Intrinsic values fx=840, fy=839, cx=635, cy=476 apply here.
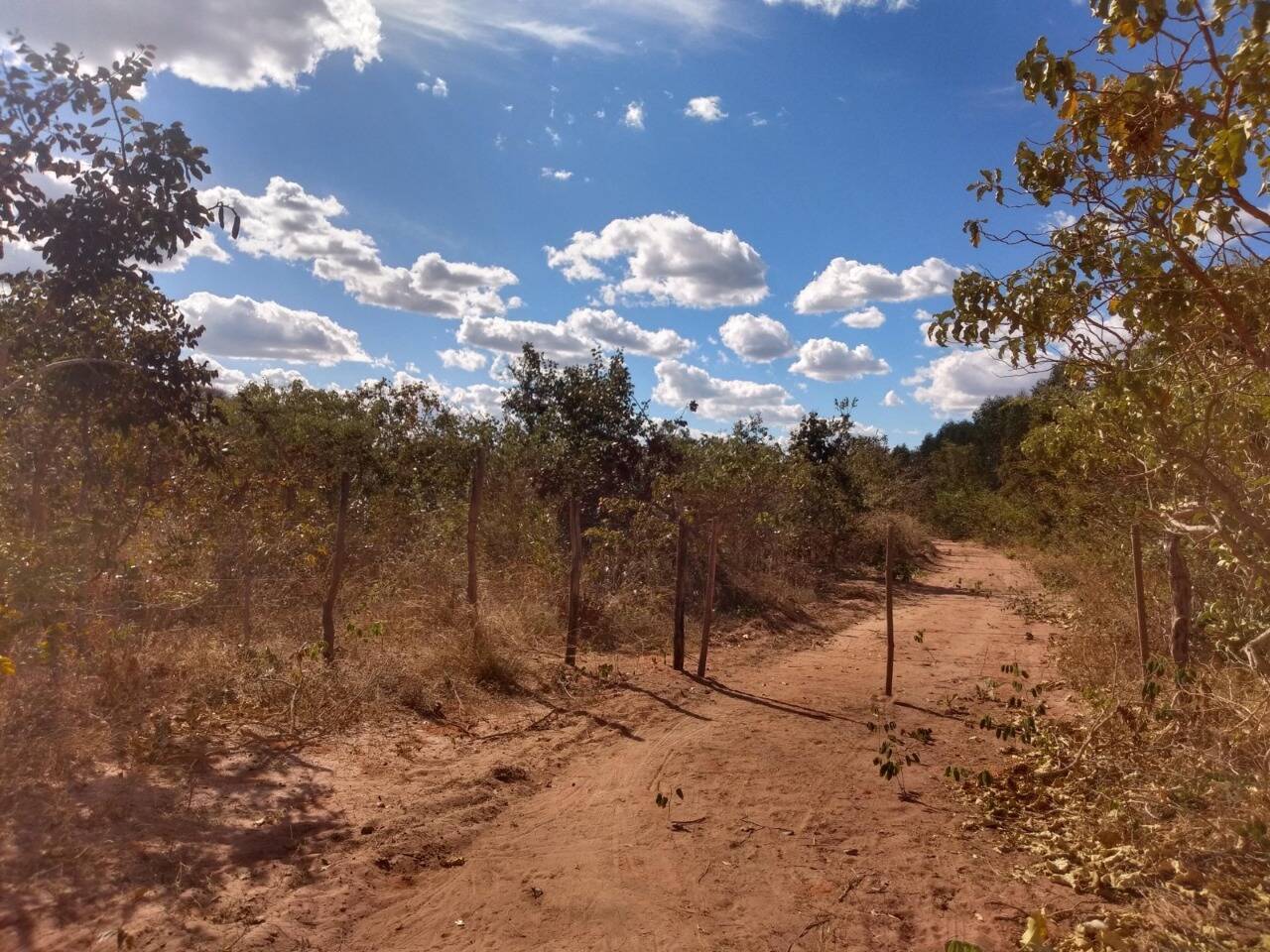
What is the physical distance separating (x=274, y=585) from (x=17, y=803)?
4.69m

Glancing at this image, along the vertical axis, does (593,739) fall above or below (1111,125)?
below

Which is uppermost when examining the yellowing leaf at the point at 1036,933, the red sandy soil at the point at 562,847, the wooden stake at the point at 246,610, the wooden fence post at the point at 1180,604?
the wooden fence post at the point at 1180,604

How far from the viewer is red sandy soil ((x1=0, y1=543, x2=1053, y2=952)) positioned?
3930mm

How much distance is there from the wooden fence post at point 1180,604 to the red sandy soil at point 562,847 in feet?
5.46

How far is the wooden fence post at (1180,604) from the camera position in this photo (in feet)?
22.2

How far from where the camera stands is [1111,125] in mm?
3922

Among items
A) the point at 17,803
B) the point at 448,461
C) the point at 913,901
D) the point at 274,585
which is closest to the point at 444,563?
the point at 274,585

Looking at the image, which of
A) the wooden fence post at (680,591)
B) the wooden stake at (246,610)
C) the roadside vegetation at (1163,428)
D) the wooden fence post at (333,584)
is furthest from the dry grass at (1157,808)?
the wooden stake at (246,610)

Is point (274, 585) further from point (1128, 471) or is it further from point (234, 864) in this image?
point (1128, 471)

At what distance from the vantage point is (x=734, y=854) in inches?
191

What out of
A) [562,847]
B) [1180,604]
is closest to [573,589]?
[562,847]

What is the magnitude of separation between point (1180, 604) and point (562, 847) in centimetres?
545

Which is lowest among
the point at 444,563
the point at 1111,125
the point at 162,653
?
the point at 162,653

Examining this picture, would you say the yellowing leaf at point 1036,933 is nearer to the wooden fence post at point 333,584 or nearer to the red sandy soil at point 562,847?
the red sandy soil at point 562,847
